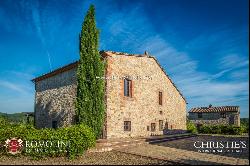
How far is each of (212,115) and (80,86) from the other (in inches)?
1439

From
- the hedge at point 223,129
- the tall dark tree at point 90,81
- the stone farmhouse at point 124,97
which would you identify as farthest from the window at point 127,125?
the hedge at point 223,129

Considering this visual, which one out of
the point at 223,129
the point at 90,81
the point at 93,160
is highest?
the point at 90,81

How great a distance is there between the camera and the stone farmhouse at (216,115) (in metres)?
45.1

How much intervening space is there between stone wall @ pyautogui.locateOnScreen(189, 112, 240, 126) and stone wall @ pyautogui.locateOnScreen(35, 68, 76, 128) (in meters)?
32.0

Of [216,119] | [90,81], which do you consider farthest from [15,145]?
[216,119]

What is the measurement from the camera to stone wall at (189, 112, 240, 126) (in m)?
44.8

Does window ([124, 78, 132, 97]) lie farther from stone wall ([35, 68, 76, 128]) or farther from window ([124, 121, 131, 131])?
stone wall ([35, 68, 76, 128])

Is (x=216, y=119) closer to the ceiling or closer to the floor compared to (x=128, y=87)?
closer to the floor

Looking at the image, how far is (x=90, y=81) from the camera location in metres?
17.2

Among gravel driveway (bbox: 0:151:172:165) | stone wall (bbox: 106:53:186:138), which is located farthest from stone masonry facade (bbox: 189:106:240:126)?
gravel driveway (bbox: 0:151:172:165)

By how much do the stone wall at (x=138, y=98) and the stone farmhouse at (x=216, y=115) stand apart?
69.2ft

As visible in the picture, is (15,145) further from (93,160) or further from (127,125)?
(127,125)

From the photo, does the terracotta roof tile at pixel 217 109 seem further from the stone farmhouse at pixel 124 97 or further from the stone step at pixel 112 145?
the stone step at pixel 112 145

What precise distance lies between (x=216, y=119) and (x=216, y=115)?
74 centimetres
